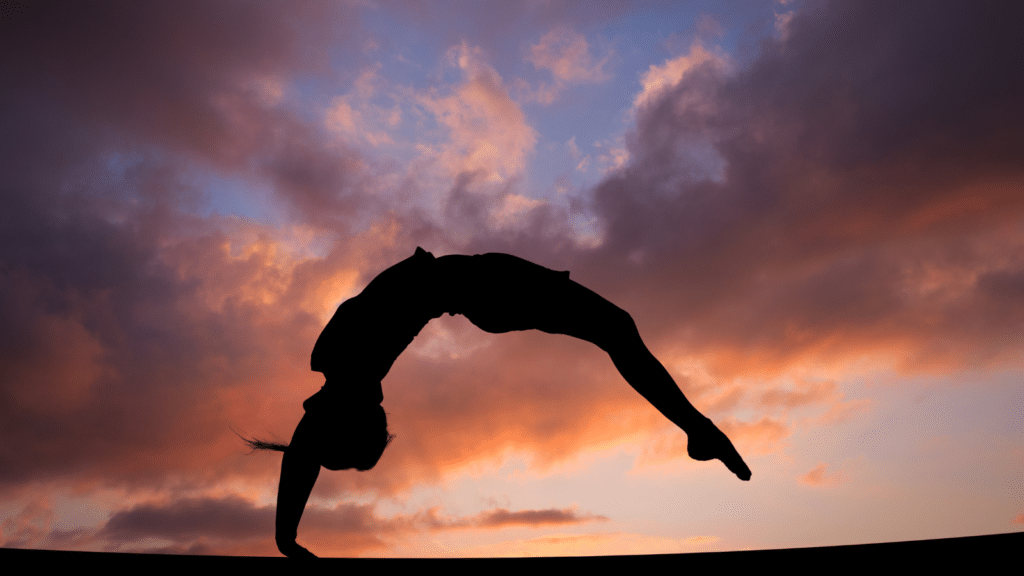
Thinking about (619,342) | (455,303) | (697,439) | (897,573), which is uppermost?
(455,303)

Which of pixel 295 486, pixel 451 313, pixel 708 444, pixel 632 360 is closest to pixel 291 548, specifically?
pixel 295 486

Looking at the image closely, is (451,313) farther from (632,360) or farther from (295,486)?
(295,486)

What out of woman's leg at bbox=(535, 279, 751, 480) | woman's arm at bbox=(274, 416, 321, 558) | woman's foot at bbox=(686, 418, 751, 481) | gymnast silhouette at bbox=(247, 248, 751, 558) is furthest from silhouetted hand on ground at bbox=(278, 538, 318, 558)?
woman's foot at bbox=(686, 418, 751, 481)

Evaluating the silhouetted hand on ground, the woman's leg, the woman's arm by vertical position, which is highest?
the woman's leg

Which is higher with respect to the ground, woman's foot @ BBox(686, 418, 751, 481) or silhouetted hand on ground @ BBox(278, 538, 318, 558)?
woman's foot @ BBox(686, 418, 751, 481)

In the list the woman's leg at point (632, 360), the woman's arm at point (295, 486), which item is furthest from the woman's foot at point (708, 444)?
the woman's arm at point (295, 486)

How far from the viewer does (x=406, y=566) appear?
1990 mm

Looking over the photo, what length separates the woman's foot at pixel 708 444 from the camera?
2.99m

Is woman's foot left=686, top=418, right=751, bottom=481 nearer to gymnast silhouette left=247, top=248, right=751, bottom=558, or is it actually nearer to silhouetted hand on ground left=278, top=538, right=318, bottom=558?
gymnast silhouette left=247, top=248, right=751, bottom=558

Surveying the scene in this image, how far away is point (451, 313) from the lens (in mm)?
3094

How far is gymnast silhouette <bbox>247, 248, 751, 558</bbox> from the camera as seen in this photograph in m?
2.99

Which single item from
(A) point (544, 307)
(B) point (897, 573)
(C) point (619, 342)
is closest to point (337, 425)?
(A) point (544, 307)

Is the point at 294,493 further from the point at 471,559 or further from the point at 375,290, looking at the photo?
the point at 471,559

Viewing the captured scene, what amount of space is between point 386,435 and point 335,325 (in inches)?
25.5
